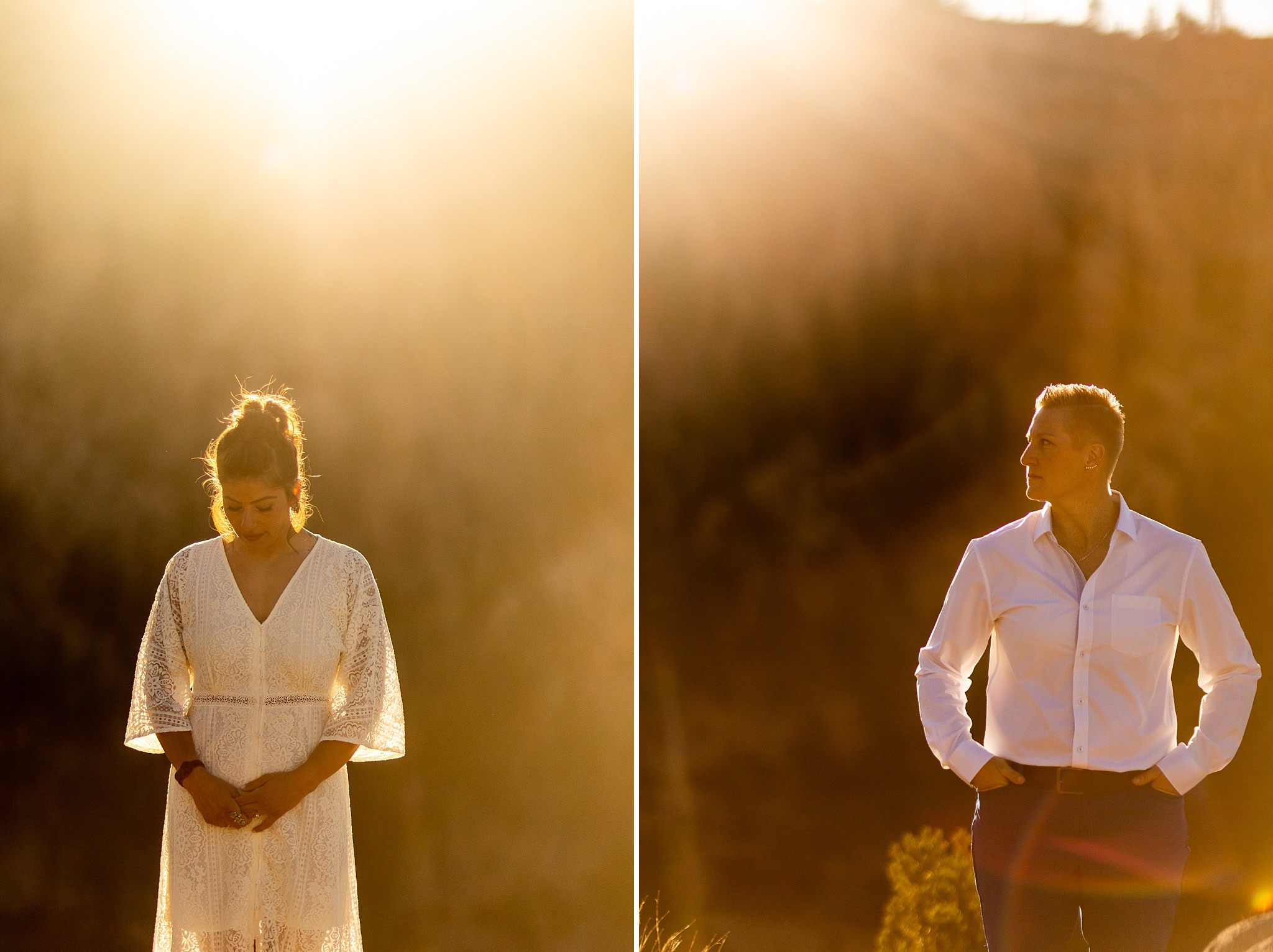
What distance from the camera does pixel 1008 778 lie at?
2197mm

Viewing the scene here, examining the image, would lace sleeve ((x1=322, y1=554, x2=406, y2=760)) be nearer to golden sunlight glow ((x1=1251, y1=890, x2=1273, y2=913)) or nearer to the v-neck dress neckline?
the v-neck dress neckline

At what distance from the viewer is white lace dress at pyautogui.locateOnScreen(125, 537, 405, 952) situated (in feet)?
6.63

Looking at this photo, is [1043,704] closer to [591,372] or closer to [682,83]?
[591,372]

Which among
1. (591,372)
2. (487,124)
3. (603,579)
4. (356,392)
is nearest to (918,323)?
(591,372)

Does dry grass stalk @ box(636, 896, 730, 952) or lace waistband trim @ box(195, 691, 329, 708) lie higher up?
lace waistband trim @ box(195, 691, 329, 708)

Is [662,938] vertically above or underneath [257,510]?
underneath

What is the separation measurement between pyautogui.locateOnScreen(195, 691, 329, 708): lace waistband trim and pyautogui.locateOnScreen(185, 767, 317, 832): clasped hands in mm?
119

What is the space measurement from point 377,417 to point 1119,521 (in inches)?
83.7

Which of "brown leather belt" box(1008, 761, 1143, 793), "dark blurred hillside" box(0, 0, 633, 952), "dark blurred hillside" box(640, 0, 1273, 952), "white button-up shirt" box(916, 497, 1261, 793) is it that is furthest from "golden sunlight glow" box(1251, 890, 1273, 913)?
"dark blurred hillside" box(0, 0, 633, 952)

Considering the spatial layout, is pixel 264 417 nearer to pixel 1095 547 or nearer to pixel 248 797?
pixel 248 797

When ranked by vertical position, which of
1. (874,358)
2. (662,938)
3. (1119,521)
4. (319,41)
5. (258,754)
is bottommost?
(662,938)

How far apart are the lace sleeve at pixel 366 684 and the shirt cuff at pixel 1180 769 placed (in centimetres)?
144

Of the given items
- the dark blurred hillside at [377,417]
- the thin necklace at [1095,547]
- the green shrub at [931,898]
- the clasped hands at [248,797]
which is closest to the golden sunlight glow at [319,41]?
the dark blurred hillside at [377,417]

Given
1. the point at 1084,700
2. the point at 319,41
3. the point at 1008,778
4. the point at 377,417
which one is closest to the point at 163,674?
the point at 377,417
